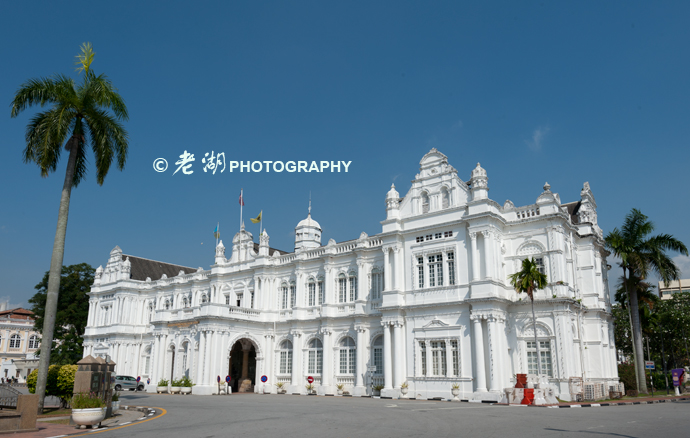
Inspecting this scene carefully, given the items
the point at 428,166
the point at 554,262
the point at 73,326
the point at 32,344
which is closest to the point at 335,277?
the point at 428,166

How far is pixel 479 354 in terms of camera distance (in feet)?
96.1

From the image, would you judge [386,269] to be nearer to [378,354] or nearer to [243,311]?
[378,354]

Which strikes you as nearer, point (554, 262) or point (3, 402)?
point (3, 402)

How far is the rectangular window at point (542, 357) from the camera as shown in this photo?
1142 inches

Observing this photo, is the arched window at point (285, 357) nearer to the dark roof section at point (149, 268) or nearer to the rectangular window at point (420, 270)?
the rectangular window at point (420, 270)

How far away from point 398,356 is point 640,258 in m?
17.1

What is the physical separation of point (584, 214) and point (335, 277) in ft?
57.7

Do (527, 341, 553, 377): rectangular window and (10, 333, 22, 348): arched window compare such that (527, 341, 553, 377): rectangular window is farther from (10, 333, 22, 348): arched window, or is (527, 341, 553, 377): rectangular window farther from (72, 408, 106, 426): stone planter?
(10, 333, 22, 348): arched window

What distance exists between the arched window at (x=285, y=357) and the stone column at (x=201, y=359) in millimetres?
5904

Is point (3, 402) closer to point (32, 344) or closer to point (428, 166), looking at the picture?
point (428, 166)

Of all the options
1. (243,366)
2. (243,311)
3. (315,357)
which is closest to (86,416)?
(315,357)

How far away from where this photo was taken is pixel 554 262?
30.0 metres

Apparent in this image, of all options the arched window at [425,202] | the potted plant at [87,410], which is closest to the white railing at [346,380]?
the arched window at [425,202]

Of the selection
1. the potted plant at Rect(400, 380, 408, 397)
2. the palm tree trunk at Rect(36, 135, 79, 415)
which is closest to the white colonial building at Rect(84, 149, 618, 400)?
the potted plant at Rect(400, 380, 408, 397)
